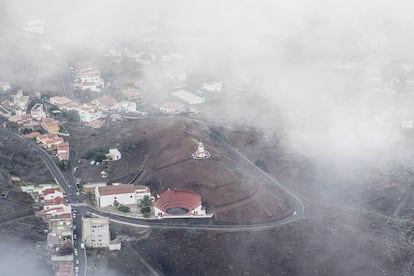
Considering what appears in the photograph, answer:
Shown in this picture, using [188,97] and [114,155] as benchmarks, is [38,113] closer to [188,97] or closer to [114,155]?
[114,155]

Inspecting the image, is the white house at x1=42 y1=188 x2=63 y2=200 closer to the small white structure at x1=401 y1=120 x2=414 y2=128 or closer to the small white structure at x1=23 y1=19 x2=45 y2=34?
the small white structure at x1=401 y1=120 x2=414 y2=128

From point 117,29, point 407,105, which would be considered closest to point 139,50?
point 117,29

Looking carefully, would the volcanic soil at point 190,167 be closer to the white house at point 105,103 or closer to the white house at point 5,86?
the white house at point 105,103

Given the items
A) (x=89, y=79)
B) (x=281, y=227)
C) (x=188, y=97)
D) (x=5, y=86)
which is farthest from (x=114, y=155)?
(x=89, y=79)

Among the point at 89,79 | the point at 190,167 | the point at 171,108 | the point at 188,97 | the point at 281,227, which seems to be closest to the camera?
the point at 281,227

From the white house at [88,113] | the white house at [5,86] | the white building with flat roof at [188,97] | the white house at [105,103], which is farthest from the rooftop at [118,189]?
the white house at [5,86]

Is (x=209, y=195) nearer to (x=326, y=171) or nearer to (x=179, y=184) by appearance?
(x=179, y=184)
